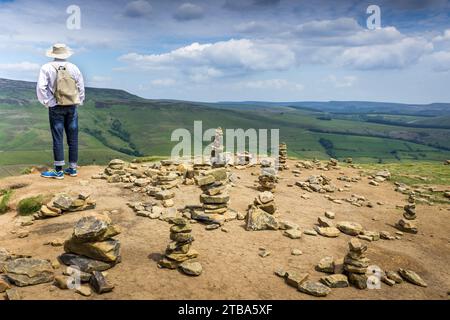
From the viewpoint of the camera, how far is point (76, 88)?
55.3 feet

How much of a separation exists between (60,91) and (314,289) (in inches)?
567

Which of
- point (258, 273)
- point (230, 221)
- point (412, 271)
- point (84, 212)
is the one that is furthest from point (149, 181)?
point (412, 271)

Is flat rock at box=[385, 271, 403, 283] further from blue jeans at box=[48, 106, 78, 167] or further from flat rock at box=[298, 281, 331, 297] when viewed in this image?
blue jeans at box=[48, 106, 78, 167]

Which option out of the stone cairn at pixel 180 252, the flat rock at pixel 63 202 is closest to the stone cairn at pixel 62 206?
the flat rock at pixel 63 202

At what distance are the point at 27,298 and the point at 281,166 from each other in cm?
2187

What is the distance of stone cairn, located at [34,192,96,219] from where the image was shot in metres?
13.3

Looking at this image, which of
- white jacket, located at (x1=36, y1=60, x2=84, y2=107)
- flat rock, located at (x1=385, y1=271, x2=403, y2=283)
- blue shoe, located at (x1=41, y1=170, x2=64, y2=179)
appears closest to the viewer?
flat rock, located at (x1=385, y1=271, x2=403, y2=283)

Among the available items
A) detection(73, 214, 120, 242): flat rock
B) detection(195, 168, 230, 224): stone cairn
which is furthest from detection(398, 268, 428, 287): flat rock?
detection(73, 214, 120, 242): flat rock

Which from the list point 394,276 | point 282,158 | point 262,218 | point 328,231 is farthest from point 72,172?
point 394,276

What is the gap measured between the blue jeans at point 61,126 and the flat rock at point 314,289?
13.9 meters

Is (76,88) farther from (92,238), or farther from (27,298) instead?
(27,298)

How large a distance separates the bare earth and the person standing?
2.97 m

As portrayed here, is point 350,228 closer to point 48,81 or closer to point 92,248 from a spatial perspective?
point 92,248

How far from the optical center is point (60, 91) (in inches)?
635
